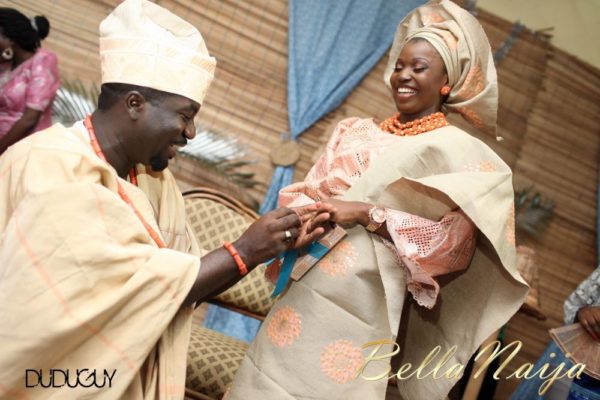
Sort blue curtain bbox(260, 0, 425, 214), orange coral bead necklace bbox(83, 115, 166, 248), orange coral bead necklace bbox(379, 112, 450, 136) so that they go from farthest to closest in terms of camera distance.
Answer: blue curtain bbox(260, 0, 425, 214)
orange coral bead necklace bbox(379, 112, 450, 136)
orange coral bead necklace bbox(83, 115, 166, 248)

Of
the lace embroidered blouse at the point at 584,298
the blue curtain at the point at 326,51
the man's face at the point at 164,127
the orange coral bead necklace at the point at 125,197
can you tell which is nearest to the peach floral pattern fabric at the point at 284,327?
the orange coral bead necklace at the point at 125,197

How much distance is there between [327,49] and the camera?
175 inches

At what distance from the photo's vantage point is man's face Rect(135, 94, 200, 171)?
6.17 ft

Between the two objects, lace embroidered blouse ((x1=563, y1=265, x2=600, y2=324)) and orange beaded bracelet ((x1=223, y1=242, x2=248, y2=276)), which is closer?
orange beaded bracelet ((x1=223, y1=242, x2=248, y2=276))

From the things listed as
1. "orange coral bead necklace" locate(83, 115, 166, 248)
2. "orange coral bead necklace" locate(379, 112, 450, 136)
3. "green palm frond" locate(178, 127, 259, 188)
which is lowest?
"green palm frond" locate(178, 127, 259, 188)

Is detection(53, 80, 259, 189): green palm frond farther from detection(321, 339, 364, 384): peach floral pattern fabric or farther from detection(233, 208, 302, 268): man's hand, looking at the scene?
detection(321, 339, 364, 384): peach floral pattern fabric

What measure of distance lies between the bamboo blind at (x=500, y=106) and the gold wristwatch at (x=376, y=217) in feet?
8.10

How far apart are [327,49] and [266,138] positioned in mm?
719

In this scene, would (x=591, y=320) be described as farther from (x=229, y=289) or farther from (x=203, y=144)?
(x=203, y=144)

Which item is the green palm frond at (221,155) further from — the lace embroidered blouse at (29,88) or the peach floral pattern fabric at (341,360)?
the peach floral pattern fabric at (341,360)

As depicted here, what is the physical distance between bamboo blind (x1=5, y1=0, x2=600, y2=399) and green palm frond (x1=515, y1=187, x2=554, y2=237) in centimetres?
10

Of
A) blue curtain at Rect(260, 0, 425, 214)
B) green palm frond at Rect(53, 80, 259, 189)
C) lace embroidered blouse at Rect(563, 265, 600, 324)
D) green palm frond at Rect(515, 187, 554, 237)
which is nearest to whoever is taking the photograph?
lace embroidered blouse at Rect(563, 265, 600, 324)

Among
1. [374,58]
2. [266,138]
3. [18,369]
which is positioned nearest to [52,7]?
[266,138]

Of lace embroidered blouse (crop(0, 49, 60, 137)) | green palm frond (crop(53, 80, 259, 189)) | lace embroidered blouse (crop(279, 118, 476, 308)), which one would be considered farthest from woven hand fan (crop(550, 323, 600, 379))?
lace embroidered blouse (crop(0, 49, 60, 137))
